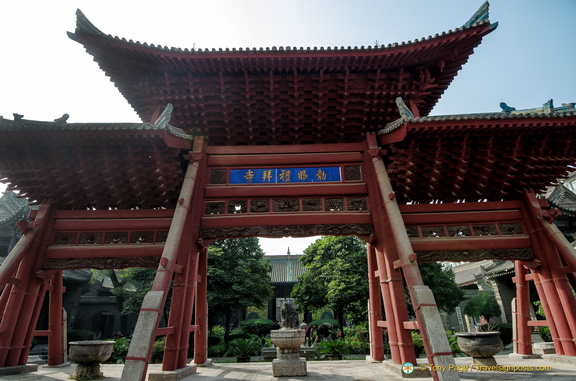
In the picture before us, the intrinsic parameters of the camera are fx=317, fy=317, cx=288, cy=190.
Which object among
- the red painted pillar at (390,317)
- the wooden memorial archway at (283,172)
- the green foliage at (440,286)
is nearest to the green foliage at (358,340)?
the green foliage at (440,286)

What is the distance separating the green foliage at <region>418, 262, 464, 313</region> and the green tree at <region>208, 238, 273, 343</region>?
10.8 meters

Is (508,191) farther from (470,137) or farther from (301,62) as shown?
(301,62)

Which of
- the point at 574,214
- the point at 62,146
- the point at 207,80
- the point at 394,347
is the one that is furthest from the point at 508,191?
the point at 574,214

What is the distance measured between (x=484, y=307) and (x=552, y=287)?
20332 mm

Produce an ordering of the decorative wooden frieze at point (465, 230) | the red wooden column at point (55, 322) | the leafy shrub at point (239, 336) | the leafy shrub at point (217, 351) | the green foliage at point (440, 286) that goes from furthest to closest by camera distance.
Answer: the leafy shrub at point (239, 336), the green foliage at point (440, 286), the leafy shrub at point (217, 351), the red wooden column at point (55, 322), the decorative wooden frieze at point (465, 230)

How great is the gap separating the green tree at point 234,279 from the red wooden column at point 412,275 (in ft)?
48.8

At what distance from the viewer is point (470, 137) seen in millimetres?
7176

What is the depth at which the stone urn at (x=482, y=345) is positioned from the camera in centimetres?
763

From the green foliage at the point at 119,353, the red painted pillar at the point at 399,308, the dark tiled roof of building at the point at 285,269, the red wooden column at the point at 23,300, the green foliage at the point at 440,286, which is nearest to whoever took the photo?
the red painted pillar at the point at 399,308

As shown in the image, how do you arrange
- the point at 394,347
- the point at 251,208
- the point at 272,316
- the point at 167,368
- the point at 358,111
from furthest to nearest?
the point at 272,316
the point at 358,111
the point at 251,208
the point at 394,347
the point at 167,368

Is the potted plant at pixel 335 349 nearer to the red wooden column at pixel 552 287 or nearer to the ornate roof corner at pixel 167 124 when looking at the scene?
the red wooden column at pixel 552 287

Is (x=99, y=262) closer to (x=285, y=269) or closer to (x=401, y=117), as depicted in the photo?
(x=401, y=117)

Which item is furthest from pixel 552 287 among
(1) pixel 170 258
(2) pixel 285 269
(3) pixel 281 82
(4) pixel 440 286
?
(2) pixel 285 269

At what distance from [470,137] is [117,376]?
34.2 ft
